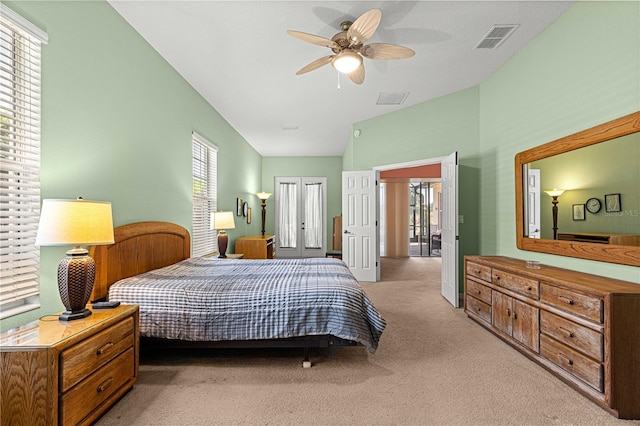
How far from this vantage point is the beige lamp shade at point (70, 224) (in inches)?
67.3

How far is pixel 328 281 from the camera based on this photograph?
260cm

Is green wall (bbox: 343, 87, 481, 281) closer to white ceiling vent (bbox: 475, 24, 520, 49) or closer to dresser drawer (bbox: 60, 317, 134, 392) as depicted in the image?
white ceiling vent (bbox: 475, 24, 520, 49)

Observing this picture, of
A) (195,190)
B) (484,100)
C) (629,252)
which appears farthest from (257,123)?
(629,252)

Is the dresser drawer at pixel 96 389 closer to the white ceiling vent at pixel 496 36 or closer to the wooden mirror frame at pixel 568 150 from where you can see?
the wooden mirror frame at pixel 568 150

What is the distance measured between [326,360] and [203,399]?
967mm

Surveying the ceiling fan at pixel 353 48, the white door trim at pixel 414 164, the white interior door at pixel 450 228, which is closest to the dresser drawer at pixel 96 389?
the ceiling fan at pixel 353 48

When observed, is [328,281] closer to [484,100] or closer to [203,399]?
[203,399]

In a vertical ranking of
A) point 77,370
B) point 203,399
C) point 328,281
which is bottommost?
point 203,399

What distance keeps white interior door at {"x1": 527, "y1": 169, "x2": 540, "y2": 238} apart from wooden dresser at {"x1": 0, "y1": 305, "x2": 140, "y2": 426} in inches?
146

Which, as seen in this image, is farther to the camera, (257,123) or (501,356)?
(257,123)

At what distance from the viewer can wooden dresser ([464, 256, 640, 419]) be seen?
6.01 ft

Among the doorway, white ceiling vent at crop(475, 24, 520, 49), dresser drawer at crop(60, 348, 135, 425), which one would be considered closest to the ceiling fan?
white ceiling vent at crop(475, 24, 520, 49)

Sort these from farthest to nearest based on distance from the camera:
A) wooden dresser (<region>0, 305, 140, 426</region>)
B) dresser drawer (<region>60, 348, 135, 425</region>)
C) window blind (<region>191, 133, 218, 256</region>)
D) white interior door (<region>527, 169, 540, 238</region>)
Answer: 1. window blind (<region>191, 133, 218, 256</region>)
2. white interior door (<region>527, 169, 540, 238</region>)
3. dresser drawer (<region>60, 348, 135, 425</region>)
4. wooden dresser (<region>0, 305, 140, 426</region>)

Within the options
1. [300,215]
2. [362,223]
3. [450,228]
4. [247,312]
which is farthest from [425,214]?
[247,312]
